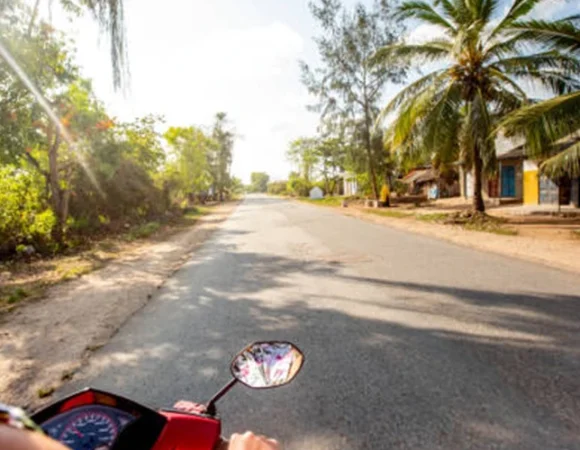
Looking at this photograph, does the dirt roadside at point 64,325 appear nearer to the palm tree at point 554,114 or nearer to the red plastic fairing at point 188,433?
the red plastic fairing at point 188,433

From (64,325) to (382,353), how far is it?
403 centimetres

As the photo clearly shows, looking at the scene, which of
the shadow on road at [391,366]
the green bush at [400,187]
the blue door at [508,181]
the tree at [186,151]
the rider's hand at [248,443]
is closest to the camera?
the rider's hand at [248,443]

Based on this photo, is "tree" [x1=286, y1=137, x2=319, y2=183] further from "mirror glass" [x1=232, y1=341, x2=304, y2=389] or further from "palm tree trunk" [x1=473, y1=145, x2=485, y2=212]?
"mirror glass" [x1=232, y1=341, x2=304, y2=389]

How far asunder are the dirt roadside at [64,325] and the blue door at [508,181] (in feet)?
81.7

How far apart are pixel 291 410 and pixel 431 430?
931mm

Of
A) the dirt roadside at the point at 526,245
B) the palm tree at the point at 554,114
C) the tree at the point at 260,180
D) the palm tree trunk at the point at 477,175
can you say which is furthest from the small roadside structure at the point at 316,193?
the tree at the point at 260,180

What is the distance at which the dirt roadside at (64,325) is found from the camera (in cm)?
352

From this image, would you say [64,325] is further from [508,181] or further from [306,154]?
[306,154]

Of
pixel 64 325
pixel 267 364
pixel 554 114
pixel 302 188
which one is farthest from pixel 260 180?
pixel 267 364

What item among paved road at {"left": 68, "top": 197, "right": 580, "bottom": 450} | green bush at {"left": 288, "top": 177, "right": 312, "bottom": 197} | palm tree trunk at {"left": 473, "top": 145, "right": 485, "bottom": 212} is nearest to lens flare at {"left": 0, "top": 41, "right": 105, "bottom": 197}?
paved road at {"left": 68, "top": 197, "right": 580, "bottom": 450}

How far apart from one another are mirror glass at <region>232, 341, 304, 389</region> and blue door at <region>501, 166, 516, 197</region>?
2931 cm

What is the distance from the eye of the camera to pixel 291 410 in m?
2.77

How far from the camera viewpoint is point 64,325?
5.05 metres

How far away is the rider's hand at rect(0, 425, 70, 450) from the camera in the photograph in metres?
0.57
